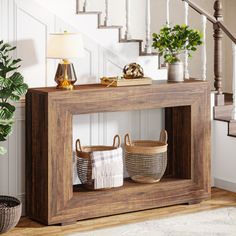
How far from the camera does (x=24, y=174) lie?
5641 millimetres

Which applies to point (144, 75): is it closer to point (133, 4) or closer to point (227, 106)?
point (227, 106)

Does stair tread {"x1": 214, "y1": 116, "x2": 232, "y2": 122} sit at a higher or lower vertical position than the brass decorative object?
lower

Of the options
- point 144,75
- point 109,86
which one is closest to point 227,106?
point 144,75

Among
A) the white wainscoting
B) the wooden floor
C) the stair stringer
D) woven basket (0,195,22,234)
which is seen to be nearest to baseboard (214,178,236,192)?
the wooden floor

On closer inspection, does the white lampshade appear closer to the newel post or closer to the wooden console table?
the wooden console table

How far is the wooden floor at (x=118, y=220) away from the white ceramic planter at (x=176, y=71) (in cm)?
105

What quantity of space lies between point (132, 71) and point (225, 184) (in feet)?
4.84

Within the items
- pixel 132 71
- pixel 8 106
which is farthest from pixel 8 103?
pixel 132 71

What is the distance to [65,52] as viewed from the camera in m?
5.38

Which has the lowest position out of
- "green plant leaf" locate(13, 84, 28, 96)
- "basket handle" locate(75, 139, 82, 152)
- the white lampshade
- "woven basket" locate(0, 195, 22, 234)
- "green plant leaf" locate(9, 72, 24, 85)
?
"woven basket" locate(0, 195, 22, 234)

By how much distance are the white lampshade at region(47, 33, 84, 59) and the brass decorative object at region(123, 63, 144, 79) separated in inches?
20.0

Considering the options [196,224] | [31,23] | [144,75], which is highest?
[31,23]

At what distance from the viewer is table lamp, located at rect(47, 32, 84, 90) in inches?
211

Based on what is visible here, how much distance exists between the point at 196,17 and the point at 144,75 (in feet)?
6.55
